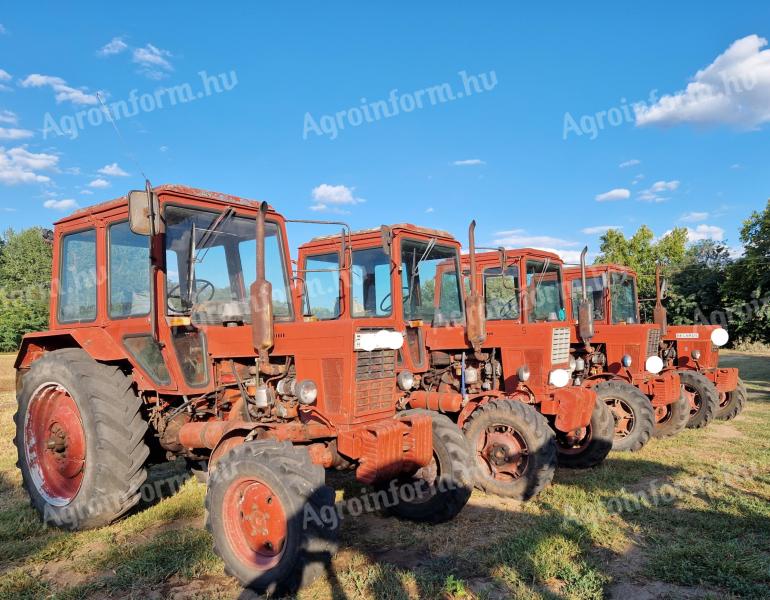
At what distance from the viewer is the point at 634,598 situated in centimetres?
330

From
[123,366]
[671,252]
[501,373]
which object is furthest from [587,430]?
[671,252]

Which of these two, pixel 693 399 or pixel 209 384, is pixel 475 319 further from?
pixel 693 399

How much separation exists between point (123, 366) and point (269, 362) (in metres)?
1.33

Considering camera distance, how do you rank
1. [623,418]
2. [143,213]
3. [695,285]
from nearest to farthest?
[143,213], [623,418], [695,285]

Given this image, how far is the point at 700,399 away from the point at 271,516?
7.68 meters

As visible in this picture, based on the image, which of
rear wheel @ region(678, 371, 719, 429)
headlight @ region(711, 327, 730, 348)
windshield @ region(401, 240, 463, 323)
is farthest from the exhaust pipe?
headlight @ region(711, 327, 730, 348)

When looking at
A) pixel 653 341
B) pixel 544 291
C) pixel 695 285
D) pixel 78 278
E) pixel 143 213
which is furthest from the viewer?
pixel 695 285

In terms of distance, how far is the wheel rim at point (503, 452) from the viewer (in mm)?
5230

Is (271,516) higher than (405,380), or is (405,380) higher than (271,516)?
(405,380)

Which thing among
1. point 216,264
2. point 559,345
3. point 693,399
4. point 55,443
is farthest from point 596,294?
point 55,443

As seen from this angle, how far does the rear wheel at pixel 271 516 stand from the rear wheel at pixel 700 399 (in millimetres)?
7242

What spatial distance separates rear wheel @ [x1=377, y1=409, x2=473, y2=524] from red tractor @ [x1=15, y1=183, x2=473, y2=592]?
0.4 inches

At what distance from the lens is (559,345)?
21.0 ft

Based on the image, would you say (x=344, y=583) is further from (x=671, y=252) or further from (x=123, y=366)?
(x=671, y=252)
